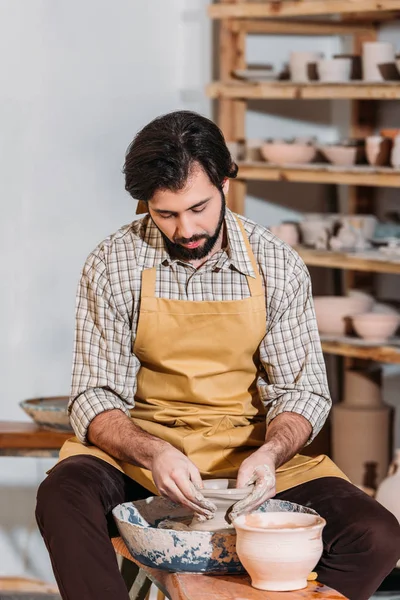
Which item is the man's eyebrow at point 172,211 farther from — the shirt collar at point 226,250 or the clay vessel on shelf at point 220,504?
the clay vessel on shelf at point 220,504

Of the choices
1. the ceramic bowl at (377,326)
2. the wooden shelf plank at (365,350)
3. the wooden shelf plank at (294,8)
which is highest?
the wooden shelf plank at (294,8)

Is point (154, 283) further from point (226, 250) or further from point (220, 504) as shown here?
point (220, 504)

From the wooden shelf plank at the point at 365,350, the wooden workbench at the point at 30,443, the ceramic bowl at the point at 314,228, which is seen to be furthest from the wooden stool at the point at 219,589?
the ceramic bowl at the point at 314,228

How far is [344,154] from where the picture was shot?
4520 millimetres

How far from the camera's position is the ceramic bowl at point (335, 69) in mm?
4496

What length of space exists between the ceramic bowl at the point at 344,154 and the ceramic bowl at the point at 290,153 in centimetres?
12

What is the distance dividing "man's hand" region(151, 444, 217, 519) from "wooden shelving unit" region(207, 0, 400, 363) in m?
2.14

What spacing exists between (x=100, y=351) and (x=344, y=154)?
84.7 inches

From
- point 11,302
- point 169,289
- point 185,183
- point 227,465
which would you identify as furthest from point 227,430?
point 11,302

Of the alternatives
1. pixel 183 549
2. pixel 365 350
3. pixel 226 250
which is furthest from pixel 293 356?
pixel 365 350

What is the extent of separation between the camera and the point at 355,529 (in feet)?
7.62

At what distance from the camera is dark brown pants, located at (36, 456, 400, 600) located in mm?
2207

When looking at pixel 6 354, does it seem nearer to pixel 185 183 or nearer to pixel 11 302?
pixel 11 302

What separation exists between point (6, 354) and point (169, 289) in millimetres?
1927
